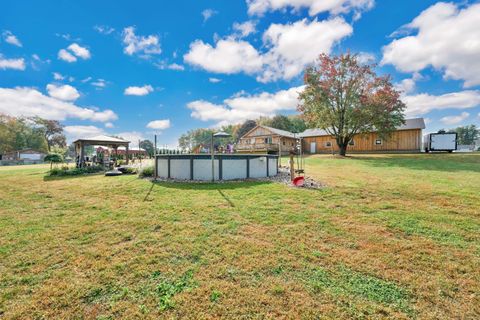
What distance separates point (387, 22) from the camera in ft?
37.9

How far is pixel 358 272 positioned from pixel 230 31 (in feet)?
45.7

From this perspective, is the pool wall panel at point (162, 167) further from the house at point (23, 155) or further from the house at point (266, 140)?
the house at point (23, 155)

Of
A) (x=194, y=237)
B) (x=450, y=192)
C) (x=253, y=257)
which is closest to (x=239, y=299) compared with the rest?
(x=253, y=257)

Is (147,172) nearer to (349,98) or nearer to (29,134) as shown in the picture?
(349,98)

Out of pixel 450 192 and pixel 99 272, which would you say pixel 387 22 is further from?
pixel 99 272

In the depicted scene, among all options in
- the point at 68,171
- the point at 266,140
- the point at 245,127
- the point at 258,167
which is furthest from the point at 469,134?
the point at 68,171

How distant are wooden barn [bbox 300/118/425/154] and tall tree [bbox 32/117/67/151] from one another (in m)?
64.0

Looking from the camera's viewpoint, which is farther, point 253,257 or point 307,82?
point 307,82

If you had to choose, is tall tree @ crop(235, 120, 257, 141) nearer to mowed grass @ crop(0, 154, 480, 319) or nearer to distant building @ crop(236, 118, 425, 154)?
distant building @ crop(236, 118, 425, 154)

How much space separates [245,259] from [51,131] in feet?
236

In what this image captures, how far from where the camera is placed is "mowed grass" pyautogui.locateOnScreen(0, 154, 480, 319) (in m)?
2.24

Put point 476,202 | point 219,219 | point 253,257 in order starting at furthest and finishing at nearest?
point 476,202 → point 219,219 → point 253,257

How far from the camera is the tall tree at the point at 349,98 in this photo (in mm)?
18656

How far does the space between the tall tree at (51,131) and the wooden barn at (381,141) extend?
64.0 meters
